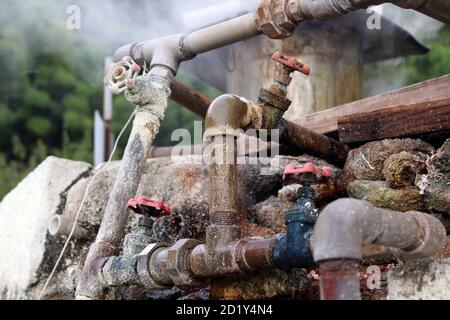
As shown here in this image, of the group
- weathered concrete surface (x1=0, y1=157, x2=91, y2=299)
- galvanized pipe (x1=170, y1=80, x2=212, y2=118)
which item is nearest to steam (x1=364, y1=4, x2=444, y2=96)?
galvanized pipe (x1=170, y1=80, x2=212, y2=118)

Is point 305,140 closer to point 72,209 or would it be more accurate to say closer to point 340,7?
point 340,7

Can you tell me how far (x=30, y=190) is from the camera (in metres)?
4.72

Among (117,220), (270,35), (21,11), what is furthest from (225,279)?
(21,11)

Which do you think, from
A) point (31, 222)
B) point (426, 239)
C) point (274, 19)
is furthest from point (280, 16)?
point (31, 222)

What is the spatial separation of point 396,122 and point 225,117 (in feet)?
2.72

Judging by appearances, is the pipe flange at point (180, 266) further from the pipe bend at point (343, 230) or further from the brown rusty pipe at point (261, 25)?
the brown rusty pipe at point (261, 25)

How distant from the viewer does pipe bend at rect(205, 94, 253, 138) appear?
3232mm

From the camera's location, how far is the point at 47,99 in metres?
11.0

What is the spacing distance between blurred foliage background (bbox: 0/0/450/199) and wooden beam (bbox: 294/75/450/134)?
20.2 feet

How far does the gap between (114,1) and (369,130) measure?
10.6 feet

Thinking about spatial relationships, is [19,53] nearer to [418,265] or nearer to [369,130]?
[369,130]

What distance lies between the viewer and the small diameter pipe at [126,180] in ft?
11.3

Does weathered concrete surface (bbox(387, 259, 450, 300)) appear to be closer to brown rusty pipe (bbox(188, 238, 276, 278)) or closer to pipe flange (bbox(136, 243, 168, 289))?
brown rusty pipe (bbox(188, 238, 276, 278))

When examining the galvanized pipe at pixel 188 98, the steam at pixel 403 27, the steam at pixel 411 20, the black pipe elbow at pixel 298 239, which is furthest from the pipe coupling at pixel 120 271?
the steam at pixel 411 20
